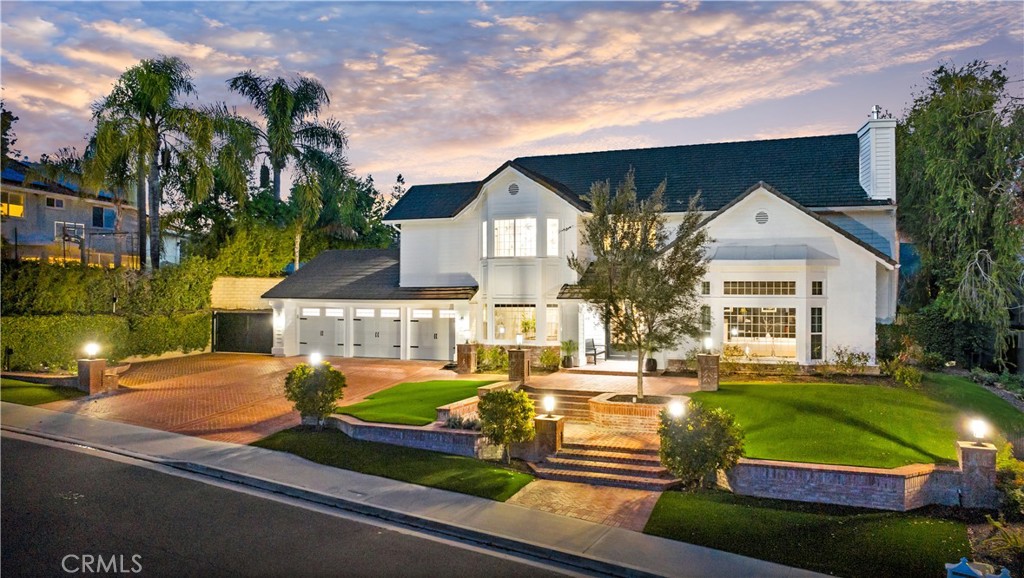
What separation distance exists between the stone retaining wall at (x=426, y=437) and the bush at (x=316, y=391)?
2.01 feet

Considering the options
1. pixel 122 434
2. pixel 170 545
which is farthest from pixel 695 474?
pixel 122 434

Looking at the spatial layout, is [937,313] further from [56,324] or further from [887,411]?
[56,324]

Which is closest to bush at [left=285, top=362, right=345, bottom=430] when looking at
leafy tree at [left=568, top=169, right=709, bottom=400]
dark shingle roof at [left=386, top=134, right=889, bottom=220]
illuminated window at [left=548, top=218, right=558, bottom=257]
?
leafy tree at [left=568, top=169, right=709, bottom=400]

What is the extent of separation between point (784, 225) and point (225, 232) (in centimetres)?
2770

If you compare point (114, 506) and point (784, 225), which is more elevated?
point (784, 225)

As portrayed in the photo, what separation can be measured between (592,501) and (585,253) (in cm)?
1510

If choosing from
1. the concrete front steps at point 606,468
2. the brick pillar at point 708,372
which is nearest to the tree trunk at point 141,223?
the concrete front steps at point 606,468

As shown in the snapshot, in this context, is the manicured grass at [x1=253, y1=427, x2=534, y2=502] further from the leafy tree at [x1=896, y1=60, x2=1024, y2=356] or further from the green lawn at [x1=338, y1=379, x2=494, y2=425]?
the leafy tree at [x1=896, y1=60, x2=1024, y2=356]

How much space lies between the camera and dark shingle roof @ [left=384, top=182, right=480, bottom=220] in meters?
28.0

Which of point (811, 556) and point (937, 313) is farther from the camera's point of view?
point (937, 313)

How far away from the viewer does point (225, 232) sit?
35406 millimetres

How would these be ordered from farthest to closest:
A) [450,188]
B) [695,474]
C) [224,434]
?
[450,188] → [224,434] → [695,474]

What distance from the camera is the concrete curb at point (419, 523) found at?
846 cm

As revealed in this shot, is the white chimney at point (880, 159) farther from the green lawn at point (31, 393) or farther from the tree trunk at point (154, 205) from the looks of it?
the tree trunk at point (154, 205)
